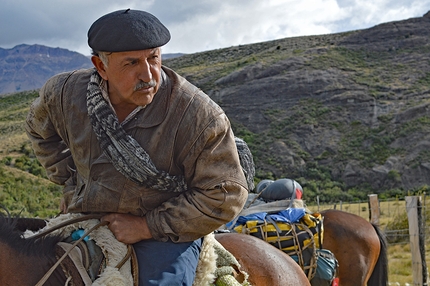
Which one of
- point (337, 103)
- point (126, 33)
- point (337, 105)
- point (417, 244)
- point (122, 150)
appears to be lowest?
point (417, 244)

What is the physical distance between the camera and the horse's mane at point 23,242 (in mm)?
2383

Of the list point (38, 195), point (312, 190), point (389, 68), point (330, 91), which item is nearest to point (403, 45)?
point (389, 68)

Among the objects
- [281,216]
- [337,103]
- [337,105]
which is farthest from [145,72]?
[337,103]

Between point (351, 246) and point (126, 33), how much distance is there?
16.8 ft

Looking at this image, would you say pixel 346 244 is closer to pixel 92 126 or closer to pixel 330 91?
pixel 92 126

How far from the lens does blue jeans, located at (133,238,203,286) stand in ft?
8.00

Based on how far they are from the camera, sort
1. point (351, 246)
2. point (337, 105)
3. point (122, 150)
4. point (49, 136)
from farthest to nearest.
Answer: point (337, 105), point (351, 246), point (49, 136), point (122, 150)

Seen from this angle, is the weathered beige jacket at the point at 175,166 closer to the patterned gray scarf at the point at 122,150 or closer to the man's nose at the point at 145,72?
the patterned gray scarf at the point at 122,150

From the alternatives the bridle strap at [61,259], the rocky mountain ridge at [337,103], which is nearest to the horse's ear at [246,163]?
the bridle strap at [61,259]

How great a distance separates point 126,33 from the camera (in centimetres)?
235

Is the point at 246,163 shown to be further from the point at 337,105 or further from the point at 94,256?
the point at 337,105

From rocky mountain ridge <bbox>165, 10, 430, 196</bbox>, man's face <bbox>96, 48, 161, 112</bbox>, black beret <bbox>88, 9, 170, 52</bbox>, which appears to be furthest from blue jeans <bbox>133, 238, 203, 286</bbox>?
rocky mountain ridge <bbox>165, 10, 430, 196</bbox>

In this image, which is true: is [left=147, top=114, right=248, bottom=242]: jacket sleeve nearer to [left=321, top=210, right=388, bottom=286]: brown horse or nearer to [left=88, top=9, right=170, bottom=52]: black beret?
[left=88, top=9, right=170, bottom=52]: black beret

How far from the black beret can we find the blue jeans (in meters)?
0.94
